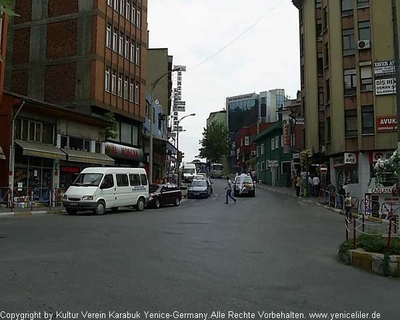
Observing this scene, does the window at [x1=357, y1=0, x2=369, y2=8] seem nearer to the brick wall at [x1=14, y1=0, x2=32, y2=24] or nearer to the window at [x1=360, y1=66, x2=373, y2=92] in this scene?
the window at [x1=360, y1=66, x2=373, y2=92]

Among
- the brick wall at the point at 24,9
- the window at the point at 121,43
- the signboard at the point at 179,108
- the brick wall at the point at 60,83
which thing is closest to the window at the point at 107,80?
the brick wall at the point at 60,83

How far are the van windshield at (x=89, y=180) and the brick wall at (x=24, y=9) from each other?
20954 millimetres

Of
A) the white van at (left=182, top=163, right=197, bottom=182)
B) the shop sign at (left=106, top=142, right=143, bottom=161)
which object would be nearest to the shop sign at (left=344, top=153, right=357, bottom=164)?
the shop sign at (left=106, top=142, right=143, bottom=161)

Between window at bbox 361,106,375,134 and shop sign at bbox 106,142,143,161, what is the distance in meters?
19.2

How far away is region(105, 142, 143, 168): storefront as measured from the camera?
120 ft

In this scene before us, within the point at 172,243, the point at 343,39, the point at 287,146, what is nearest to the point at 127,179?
the point at 172,243

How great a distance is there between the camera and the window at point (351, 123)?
35219 mm

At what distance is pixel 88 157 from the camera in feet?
103

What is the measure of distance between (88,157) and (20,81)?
37.0 feet

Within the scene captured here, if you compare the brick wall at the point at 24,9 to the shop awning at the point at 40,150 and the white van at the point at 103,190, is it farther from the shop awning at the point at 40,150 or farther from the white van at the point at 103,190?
the white van at the point at 103,190

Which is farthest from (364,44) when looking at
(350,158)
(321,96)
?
(350,158)

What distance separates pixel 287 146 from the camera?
1993 inches

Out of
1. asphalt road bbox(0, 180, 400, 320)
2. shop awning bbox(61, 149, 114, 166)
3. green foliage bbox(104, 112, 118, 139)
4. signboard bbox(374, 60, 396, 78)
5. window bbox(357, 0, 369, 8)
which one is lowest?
asphalt road bbox(0, 180, 400, 320)

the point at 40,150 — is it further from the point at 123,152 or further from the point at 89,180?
the point at 123,152
